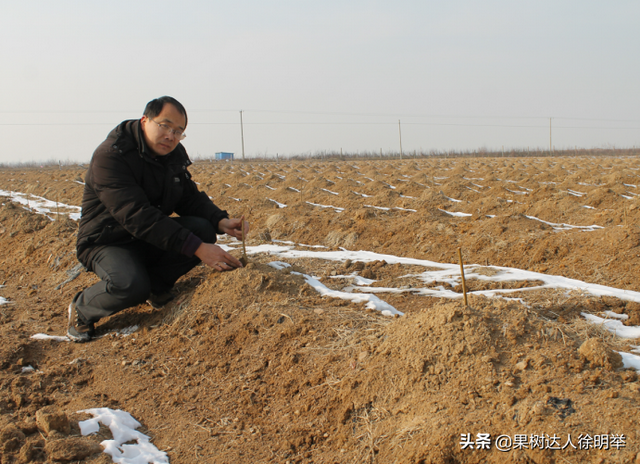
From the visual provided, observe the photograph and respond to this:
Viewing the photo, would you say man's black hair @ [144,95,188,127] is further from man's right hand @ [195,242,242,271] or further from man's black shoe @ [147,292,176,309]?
man's black shoe @ [147,292,176,309]

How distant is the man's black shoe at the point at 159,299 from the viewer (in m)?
2.98

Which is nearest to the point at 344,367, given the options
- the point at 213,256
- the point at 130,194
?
the point at 213,256

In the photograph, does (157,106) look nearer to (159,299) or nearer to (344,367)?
(159,299)

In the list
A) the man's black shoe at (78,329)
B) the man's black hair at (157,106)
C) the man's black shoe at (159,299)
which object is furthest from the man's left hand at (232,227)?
the man's black shoe at (78,329)

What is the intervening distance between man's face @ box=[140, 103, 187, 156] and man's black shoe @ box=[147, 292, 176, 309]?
0.94 m

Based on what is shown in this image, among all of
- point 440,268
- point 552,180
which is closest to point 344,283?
point 440,268

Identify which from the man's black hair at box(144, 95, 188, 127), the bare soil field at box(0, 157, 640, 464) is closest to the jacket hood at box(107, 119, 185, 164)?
the man's black hair at box(144, 95, 188, 127)

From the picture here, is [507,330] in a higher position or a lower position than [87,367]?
higher

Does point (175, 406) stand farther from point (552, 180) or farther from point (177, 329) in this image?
point (552, 180)

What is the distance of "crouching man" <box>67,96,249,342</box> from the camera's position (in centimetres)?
251

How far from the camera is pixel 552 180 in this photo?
10.8 meters

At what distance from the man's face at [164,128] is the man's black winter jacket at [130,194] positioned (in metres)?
0.05

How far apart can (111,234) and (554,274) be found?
3.42 meters

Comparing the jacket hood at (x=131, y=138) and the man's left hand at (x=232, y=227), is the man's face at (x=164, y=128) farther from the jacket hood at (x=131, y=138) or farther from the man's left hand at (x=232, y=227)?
the man's left hand at (x=232, y=227)
